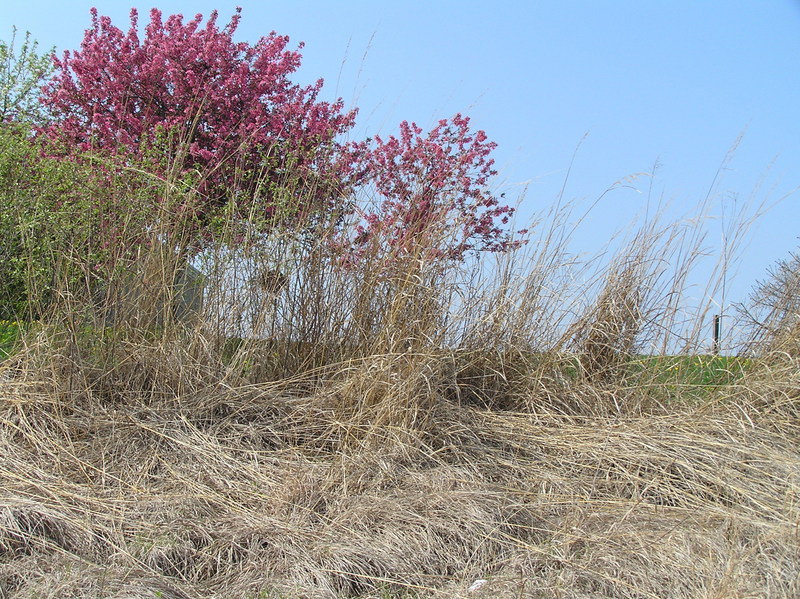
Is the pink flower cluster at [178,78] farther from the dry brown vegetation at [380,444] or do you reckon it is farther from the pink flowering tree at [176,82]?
the dry brown vegetation at [380,444]

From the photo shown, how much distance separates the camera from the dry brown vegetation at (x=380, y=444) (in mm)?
2303

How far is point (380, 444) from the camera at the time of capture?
3133 millimetres

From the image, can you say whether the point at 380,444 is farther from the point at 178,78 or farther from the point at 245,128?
the point at 178,78

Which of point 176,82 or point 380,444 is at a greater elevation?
point 176,82

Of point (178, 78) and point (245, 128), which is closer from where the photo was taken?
point (245, 128)

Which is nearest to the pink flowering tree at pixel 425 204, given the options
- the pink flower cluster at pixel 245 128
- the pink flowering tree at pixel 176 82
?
the pink flower cluster at pixel 245 128

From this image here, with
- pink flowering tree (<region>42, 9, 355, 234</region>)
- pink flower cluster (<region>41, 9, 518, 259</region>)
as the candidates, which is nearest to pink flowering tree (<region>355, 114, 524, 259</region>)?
pink flower cluster (<region>41, 9, 518, 259</region>)

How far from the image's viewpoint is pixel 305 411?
3430 mm

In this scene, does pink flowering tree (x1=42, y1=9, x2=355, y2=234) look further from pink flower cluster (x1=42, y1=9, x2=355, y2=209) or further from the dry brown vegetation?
the dry brown vegetation

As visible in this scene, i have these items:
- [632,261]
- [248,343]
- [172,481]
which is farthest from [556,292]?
[172,481]

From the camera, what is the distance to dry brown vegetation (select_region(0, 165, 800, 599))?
7.55 ft

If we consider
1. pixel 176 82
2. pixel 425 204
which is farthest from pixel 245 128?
pixel 176 82

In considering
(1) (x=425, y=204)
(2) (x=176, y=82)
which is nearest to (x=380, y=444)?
(1) (x=425, y=204)

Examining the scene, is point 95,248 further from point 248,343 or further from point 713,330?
point 713,330
